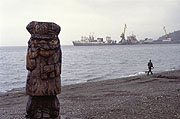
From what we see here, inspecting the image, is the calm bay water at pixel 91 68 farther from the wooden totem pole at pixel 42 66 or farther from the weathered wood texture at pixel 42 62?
the weathered wood texture at pixel 42 62

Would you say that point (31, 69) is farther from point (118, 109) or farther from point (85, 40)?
point (85, 40)

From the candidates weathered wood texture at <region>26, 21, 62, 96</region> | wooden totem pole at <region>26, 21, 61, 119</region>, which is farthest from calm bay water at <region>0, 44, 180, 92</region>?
weathered wood texture at <region>26, 21, 62, 96</region>

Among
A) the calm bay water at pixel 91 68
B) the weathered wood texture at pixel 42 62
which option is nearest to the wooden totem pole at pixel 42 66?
the weathered wood texture at pixel 42 62

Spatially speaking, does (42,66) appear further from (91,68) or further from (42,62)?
(91,68)

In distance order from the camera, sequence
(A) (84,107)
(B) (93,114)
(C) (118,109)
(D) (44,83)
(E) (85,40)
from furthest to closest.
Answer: (E) (85,40)
(A) (84,107)
(C) (118,109)
(B) (93,114)
(D) (44,83)

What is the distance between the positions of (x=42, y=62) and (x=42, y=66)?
0.34 ft

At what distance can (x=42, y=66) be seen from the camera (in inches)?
212

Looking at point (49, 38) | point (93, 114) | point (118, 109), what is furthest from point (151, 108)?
point (49, 38)

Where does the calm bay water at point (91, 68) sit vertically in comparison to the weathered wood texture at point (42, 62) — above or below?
below

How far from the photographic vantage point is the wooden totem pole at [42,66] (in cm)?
535

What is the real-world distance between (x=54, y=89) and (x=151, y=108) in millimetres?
5084

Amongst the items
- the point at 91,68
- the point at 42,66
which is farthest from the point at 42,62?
the point at 91,68

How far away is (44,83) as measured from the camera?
534cm

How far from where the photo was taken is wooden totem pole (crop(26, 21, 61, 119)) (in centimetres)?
535
